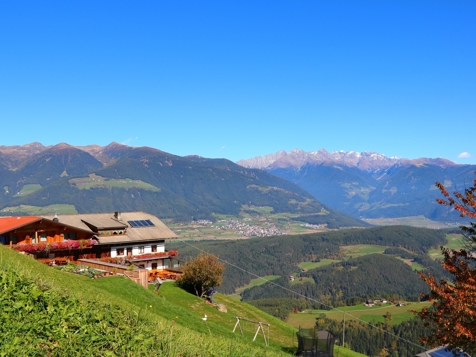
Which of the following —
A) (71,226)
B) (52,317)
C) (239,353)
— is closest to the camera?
(52,317)

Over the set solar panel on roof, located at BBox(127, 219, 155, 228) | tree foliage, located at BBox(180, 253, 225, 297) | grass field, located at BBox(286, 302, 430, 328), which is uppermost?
solar panel on roof, located at BBox(127, 219, 155, 228)

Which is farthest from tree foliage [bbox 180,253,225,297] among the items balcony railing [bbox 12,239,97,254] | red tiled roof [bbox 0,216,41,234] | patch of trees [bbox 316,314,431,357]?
patch of trees [bbox 316,314,431,357]

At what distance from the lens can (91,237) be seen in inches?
1880

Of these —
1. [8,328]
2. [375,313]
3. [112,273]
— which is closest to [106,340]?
[8,328]

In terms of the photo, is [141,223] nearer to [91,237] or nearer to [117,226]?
[117,226]

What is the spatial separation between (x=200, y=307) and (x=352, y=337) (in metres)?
138

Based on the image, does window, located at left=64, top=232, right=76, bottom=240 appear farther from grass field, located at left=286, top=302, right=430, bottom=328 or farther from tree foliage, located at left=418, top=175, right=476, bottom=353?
grass field, located at left=286, top=302, right=430, bottom=328

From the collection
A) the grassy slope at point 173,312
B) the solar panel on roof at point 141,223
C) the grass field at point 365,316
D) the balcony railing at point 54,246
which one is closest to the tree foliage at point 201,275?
the grassy slope at point 173,312

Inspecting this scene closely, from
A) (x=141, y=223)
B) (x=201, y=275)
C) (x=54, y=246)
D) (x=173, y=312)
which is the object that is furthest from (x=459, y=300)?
(x=141, y=223)

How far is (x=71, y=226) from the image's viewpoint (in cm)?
4566

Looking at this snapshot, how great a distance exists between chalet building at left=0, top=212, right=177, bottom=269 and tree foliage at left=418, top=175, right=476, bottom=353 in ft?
117

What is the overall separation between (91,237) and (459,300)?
132 feet

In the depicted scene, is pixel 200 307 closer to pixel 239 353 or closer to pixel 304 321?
pixel 239 353

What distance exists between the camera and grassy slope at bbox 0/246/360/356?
1182 centimetres
